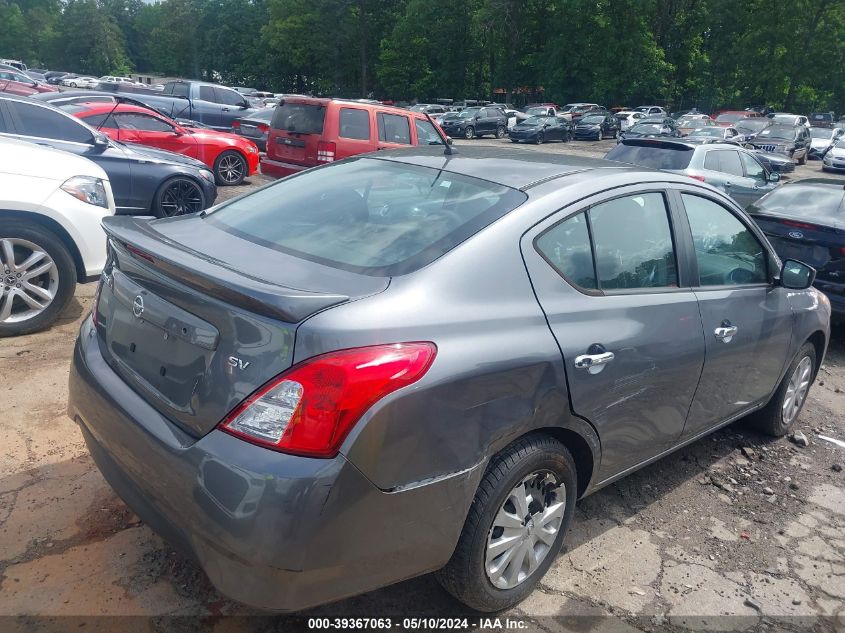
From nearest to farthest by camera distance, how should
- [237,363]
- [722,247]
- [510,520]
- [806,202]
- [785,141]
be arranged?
[237,363] < [510,520] < [722,247] < [806,202] < [785,141]

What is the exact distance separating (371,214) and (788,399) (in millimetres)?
3155

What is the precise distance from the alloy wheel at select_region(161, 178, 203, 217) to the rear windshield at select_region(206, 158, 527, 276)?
5.95 meters

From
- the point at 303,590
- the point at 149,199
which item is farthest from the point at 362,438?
the point at 149,199

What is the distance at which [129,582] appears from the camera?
8.63 feet

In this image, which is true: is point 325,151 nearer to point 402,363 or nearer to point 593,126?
point 402,363

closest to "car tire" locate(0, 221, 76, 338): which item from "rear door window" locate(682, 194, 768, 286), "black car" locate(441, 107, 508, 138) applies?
"rear door window" locate(682, 194, 768, 286)

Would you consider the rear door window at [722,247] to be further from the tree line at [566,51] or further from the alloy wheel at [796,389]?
the tree line at [566,51]

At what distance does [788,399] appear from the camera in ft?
14.5

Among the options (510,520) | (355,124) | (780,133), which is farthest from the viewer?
(780,133)

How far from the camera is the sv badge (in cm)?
204

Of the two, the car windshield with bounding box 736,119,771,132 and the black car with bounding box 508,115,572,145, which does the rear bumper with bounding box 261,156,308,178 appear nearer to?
the black car with bounding box 508,115,572,145

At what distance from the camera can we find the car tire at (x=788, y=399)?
4.26m

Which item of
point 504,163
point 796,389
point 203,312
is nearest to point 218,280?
point 203,312

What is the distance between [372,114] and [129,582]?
9880 millimetres
